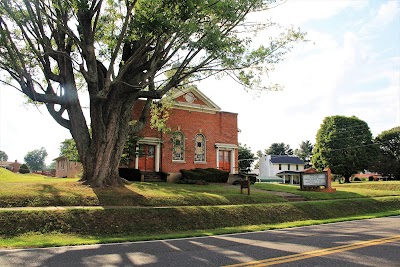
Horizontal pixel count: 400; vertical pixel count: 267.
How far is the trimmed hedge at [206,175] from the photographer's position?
89.1 feet

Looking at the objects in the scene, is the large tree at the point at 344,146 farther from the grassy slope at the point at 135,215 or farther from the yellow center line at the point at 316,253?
the yellow center line at the point at 316,253

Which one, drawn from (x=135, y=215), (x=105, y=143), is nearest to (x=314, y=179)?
(x=105, y=143)

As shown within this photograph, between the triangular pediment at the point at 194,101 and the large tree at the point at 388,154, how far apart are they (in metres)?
36.1

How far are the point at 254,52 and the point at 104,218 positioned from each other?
10013 mm

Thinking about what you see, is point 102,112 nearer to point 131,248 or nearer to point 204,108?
point 131,248

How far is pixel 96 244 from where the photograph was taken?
9250 millimetres

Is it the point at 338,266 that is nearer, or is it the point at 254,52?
the point at 338,266

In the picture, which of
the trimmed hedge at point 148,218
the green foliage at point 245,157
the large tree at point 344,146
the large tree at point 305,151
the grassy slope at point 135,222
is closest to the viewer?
the grassy slope at point 135,222

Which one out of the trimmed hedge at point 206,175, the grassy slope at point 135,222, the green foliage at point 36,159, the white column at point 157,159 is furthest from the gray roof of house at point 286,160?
the green foliage at point 36,159

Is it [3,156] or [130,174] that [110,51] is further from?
[3,156]

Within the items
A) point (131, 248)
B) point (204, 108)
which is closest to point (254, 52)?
point (131, 248)

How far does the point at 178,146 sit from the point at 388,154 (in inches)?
2003

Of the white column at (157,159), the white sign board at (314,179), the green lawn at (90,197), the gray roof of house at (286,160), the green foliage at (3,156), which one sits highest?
the green foliage at (3,156)

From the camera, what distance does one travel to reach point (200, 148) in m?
30.4
